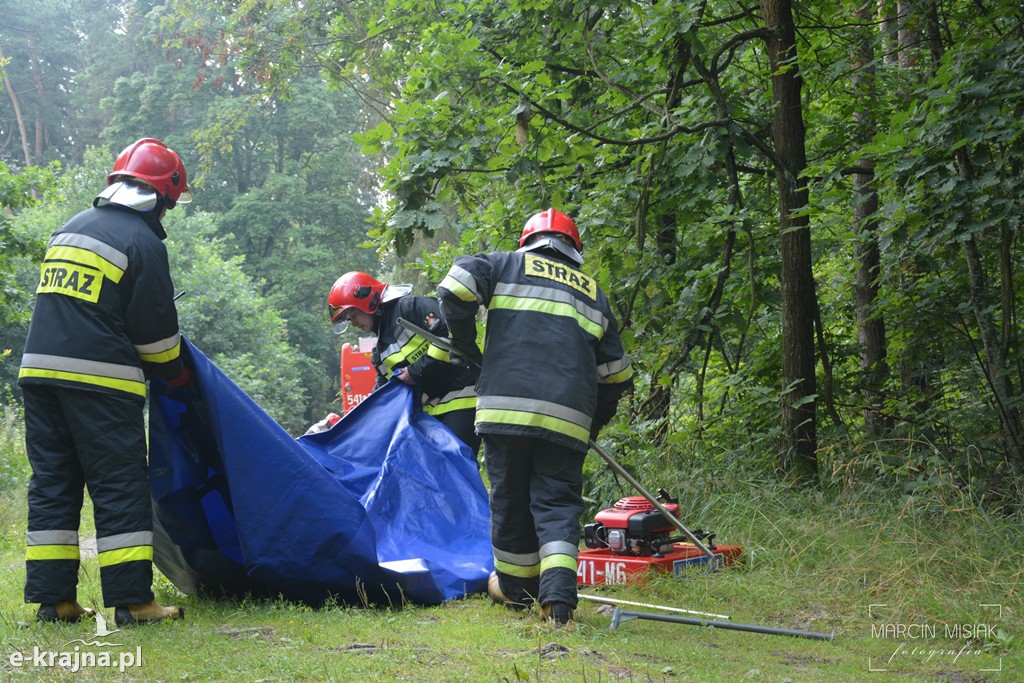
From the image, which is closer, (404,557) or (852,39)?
(404,557)

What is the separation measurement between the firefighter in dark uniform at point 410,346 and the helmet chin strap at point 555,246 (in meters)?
1.23

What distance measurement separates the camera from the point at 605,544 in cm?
614

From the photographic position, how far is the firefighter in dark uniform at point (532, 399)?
4.79 m

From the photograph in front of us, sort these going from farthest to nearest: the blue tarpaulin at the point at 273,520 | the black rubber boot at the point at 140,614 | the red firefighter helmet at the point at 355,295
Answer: the red firefighter helmet at the point at 355,295 < the blue tarpaulin at the point at 273,520 < the black rubber boot at the point at 140,614

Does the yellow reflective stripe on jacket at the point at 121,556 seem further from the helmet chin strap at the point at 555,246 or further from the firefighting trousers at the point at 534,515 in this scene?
the helmet chin strap at the point at 555,246

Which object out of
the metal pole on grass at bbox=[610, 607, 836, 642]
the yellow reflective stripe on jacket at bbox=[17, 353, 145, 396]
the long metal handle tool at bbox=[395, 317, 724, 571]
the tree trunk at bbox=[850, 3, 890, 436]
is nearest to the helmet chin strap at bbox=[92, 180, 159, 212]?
the yellow reflective stripe on jacket at bbox=[17, 353, 145, 396]

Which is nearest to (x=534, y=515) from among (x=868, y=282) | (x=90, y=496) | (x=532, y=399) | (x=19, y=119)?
(x=532, y=399)

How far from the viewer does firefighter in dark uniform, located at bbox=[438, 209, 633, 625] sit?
188 inches

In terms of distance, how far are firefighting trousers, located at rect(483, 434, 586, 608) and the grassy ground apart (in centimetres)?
19

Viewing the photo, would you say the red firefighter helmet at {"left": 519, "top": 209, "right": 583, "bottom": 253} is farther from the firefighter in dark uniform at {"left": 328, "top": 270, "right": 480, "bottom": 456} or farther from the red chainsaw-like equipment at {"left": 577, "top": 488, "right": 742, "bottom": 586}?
the red chainsaw-like equipment at {"left": 577, "top": 488, "right": 742, "bottom": 586}

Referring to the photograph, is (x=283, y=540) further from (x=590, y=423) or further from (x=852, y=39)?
(x=852, y=39)

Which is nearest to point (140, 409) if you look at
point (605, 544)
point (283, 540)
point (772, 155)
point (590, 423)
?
point (283, 540)

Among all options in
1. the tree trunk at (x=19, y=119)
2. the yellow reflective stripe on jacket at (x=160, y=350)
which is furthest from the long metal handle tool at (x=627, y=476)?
the tree trunk at (x=19, y=119)

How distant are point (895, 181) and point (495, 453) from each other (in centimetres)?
303
